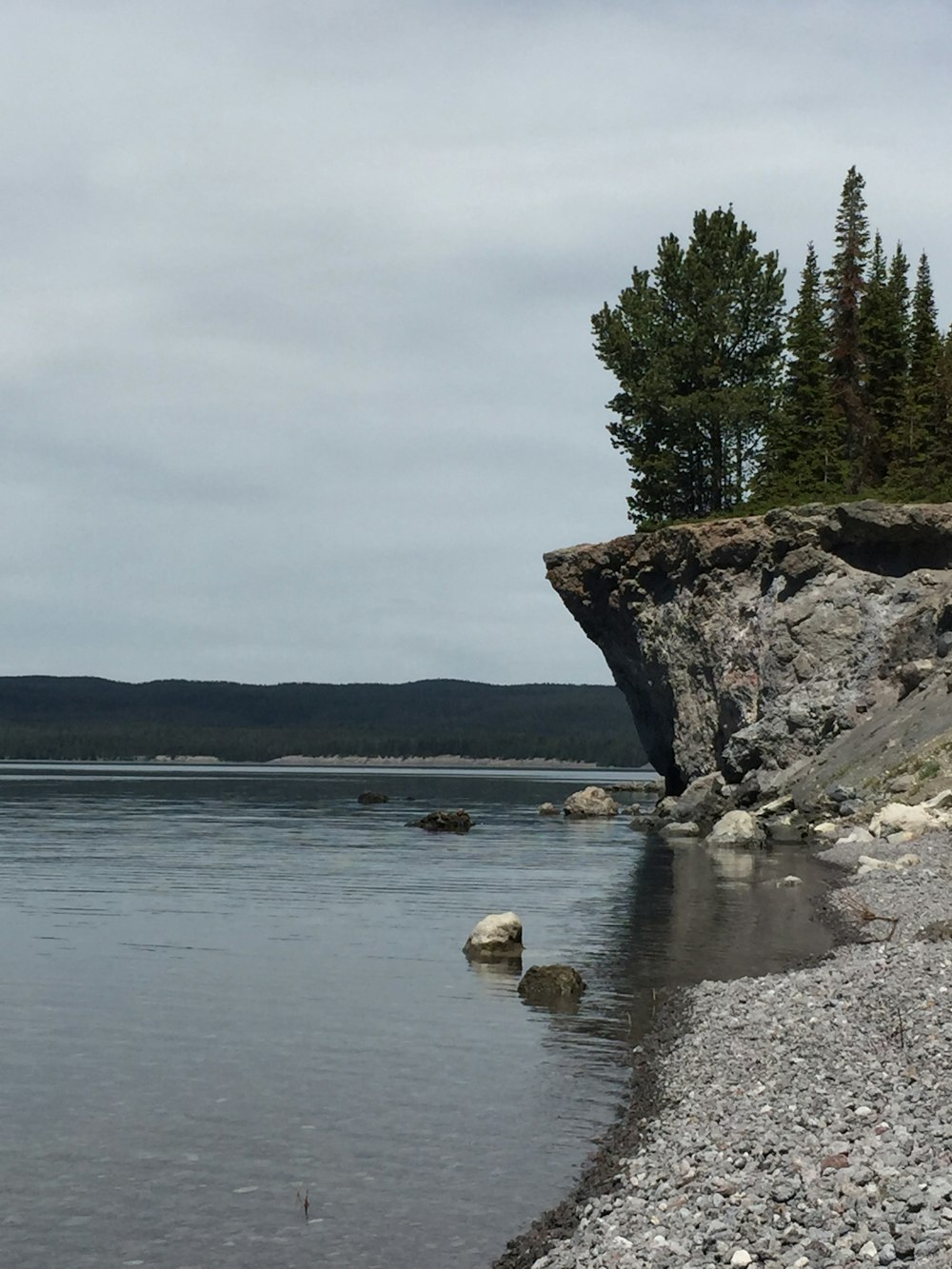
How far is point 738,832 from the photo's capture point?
5934cm

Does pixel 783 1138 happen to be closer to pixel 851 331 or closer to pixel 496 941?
pixel 496 941

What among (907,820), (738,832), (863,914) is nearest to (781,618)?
(738,832)

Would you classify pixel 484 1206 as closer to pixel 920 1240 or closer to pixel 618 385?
pixel 920 1240

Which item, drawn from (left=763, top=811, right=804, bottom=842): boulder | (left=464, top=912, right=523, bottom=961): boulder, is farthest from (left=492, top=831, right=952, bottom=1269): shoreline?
(left=763, top=811, right=804, bottom=842): boulder

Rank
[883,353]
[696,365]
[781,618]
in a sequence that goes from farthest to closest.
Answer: [883,353], [696,365], [781,618]

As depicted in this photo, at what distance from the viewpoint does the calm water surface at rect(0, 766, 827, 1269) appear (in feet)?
44.0

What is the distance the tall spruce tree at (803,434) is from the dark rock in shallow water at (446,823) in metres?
26.1

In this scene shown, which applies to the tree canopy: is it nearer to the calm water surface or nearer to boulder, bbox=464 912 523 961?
the calm water surface

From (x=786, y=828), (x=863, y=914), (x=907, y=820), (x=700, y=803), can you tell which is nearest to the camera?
(x=863, y=914)

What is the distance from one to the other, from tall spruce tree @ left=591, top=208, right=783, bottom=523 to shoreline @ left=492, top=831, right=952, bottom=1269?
223 feet

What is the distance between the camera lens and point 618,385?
301ft

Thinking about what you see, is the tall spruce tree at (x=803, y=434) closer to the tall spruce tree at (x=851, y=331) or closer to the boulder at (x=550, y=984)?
the tall spruce tree at (x=851, y=331)

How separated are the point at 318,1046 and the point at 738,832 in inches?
1615

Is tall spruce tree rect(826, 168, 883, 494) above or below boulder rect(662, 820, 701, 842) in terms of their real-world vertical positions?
above
